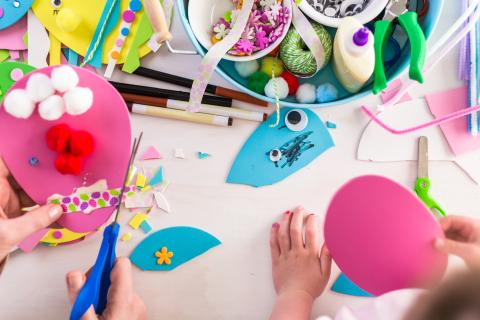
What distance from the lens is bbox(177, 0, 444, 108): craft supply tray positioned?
54 cm

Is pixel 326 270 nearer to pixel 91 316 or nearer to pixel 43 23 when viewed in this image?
pixel 91 316

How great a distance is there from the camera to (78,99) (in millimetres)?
475

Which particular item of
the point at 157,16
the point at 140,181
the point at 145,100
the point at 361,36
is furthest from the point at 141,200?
the point at 361,36

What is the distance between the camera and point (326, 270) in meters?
0.60

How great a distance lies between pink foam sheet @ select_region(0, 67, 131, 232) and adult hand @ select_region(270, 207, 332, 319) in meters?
0.22

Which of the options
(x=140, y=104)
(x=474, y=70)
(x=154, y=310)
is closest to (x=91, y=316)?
(x=154, y=310)

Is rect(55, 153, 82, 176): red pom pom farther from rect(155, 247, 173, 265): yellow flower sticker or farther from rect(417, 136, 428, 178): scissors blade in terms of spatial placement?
rect(417, 136, 428, 178): scissors blade

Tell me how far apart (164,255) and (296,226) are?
176 millimetres

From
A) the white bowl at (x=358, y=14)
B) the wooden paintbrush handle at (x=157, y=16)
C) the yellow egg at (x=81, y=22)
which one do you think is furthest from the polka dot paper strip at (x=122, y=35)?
the white bowl at (x=358, y=14)

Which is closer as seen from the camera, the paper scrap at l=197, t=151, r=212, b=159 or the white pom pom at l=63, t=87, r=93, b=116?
the white pom pom at l=63, t=87, r=93, b=116

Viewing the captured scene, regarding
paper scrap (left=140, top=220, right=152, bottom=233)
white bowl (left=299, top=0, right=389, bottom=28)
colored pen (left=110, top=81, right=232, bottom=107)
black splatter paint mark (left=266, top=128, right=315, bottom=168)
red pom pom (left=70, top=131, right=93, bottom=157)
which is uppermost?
white bowl (left=299, top=0, right=389, bottom=28)

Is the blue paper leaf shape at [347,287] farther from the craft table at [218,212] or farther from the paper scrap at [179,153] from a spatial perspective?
the paper scrap at [179,153]

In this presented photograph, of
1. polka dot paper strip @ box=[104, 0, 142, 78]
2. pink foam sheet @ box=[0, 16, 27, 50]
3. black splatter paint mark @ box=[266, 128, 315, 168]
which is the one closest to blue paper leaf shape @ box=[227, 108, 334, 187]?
black splatter paint mark @ box=[266, 128, 315, 168]

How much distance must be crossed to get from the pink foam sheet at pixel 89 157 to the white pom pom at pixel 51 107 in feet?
0.05
